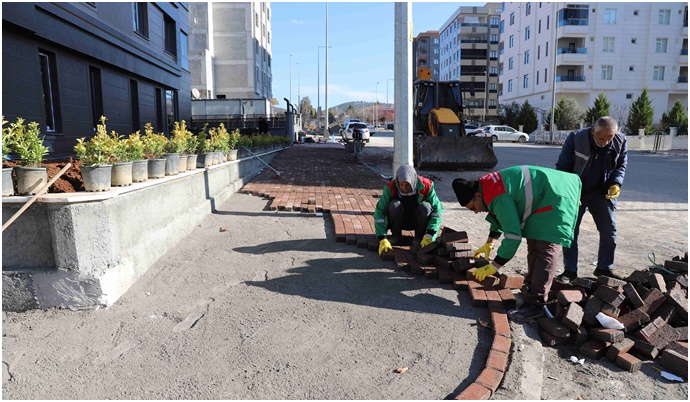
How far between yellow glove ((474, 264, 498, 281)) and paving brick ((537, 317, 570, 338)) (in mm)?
603

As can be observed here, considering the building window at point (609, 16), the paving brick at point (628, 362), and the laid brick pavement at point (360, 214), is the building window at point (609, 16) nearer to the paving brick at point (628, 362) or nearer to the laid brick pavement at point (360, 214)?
the laid brick pavement at point (360, 214)

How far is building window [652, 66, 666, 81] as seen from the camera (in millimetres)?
50344

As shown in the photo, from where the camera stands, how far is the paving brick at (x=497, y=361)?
9.66 ft

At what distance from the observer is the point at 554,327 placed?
3.38 metres

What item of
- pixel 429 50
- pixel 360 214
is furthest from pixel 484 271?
pixel 429 50

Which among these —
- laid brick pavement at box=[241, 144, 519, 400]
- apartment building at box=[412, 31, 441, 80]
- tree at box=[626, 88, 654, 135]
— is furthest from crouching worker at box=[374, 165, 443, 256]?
apartment building at box=[412, 31, 441, 80]

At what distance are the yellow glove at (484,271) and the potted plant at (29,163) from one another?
3.71 meters

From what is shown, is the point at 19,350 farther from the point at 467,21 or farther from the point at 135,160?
the point at 467,21

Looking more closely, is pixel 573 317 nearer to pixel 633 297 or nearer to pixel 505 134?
pixel 633 297

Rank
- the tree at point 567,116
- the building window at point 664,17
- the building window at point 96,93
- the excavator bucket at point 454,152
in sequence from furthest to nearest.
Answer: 1. the building window at point 664,17
2. the tree at point 567,116
3. the excavator bucket at point 454,152
4. the building window at point 96,93

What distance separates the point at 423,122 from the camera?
1612cm

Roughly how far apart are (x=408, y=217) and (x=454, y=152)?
360 inches

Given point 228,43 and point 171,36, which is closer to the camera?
point 171,36

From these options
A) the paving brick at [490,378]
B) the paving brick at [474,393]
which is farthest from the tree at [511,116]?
the paving brick at [474,393]
